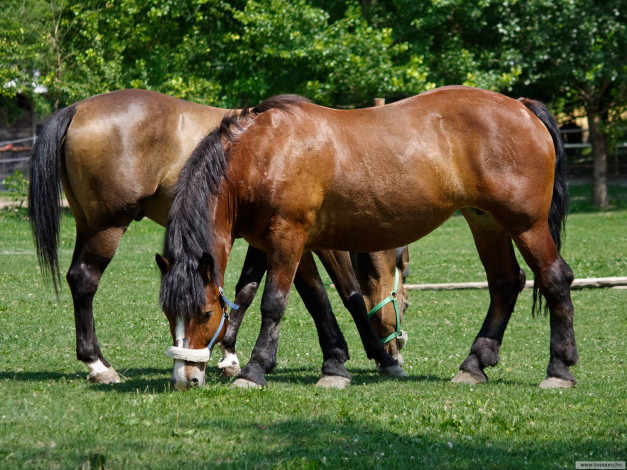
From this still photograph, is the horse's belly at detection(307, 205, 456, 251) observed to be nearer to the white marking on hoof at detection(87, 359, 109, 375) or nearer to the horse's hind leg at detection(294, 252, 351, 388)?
the horse's hind leg at detection(294, 252, 351, 388)

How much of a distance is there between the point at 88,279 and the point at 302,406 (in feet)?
8.09

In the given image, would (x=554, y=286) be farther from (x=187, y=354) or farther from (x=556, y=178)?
(x=187, y=354)

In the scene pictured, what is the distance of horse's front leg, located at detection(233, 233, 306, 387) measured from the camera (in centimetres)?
632

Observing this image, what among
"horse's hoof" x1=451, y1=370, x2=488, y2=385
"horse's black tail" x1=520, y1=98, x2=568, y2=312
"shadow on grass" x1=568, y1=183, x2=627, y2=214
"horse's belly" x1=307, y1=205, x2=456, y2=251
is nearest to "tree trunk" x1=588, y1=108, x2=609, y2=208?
"shadow on grass" x1=568, y1=183, x2=627, y2=214

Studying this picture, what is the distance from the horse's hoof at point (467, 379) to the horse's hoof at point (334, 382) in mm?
955

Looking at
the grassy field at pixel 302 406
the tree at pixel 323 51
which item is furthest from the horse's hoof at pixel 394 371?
the tree at pixel 323 51

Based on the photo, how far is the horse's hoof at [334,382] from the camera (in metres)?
6.66

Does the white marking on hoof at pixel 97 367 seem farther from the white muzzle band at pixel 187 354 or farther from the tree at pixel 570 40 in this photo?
the tree at pixel 570 40

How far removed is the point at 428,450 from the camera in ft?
15.0

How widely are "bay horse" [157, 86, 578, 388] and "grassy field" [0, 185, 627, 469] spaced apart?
63 cm

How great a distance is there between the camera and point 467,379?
23.2 feet

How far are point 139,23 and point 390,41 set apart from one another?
7.90 m

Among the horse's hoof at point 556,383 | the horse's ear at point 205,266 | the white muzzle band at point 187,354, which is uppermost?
the horse's ear at point 205,266

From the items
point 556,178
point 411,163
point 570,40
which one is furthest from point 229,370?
point 570,40
